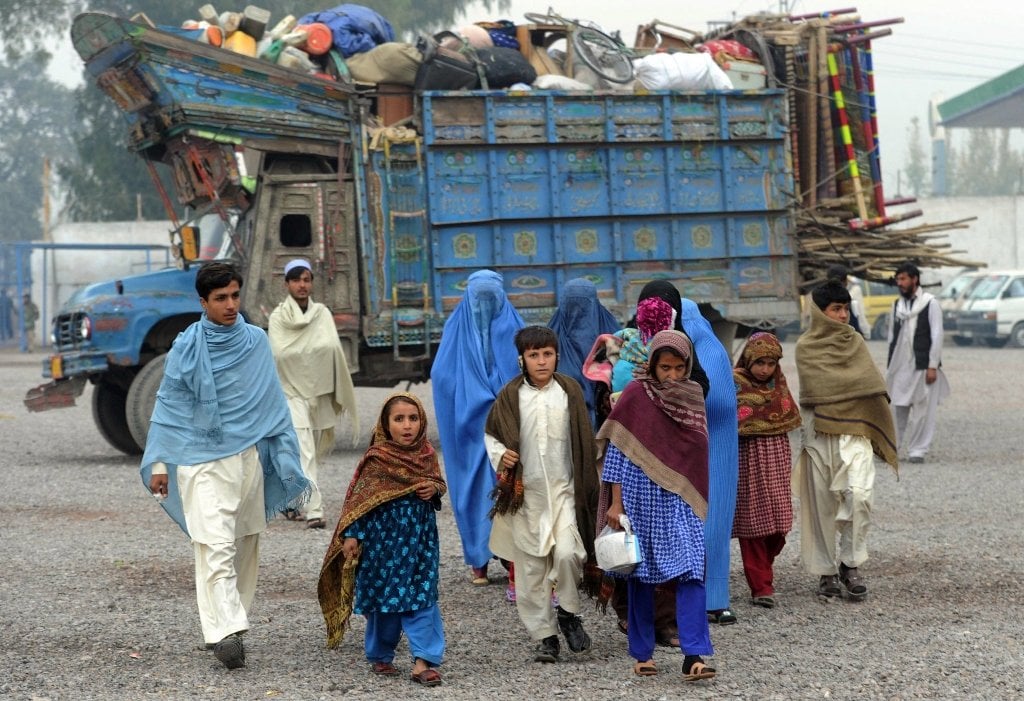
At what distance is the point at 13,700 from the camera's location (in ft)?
17.6

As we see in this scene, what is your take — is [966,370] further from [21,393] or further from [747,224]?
[21,393]

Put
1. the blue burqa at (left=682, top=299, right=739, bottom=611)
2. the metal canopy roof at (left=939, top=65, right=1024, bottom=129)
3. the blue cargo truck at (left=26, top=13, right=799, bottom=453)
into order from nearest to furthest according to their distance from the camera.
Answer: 1. the blue burqa at (left=682, top=299, right=739, bottom=611)
2. the blue cargo truck at (left=26, top=13, right=799, bottom=453)
3. the metal canopy roof at (left=939, top=65, right=1024, bottom=129)

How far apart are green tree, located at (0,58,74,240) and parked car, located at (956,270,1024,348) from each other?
5258 centimetres

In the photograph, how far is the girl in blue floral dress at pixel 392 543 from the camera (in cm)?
566

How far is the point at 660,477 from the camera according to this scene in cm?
560

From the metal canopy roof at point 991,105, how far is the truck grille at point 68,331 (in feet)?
89.2

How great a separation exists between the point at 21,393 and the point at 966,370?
542 inches

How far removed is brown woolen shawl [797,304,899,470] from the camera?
284 inches

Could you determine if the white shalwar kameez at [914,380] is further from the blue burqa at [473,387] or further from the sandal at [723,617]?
the sandal at [723,617]

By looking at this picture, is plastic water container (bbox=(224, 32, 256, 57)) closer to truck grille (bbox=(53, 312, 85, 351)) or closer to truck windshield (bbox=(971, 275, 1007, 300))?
truck grille (bbox=(53, 312, 85, 351))

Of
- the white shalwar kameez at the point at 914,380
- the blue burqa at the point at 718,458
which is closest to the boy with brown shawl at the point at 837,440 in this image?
the blue burqa at the point at 718,458

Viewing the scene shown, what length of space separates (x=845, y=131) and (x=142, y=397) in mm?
6703

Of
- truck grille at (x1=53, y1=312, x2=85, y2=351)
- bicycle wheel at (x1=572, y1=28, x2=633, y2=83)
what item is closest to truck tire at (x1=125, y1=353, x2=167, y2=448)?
truck grille at (x1=53, y1=312, x2=85, y2=351)

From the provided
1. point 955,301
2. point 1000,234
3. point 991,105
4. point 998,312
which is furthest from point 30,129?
point 998,312
